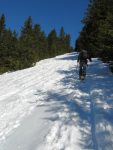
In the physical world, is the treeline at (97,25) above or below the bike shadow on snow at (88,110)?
above

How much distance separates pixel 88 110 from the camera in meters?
10.6

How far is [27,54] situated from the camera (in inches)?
1652

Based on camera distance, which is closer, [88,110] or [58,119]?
[58,119]

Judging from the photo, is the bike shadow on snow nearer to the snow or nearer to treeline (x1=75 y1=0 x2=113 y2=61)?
the snow

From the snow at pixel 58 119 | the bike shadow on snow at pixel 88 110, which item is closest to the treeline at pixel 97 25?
the bike shadow on snow at pixel 88 110

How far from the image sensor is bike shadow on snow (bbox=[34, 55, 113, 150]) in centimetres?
775

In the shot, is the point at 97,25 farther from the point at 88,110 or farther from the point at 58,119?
the point at 58,119

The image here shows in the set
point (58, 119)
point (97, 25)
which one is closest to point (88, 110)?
point (58, 119)

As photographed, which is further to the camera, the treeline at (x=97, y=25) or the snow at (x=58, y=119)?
the treeline at (x=97, y=25)


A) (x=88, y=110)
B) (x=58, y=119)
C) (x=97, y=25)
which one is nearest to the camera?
(x=58, y=119)

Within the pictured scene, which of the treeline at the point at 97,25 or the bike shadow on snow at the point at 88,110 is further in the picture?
the treeline at the point at 97,25

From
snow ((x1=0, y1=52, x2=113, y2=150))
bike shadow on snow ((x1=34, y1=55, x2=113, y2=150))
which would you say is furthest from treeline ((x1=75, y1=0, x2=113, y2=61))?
snow ((x1=0, y1=52, x2=113, y2=150))

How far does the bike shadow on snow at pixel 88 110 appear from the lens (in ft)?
25.4

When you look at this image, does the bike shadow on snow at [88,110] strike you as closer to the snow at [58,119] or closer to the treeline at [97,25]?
the snow at [58,119]
